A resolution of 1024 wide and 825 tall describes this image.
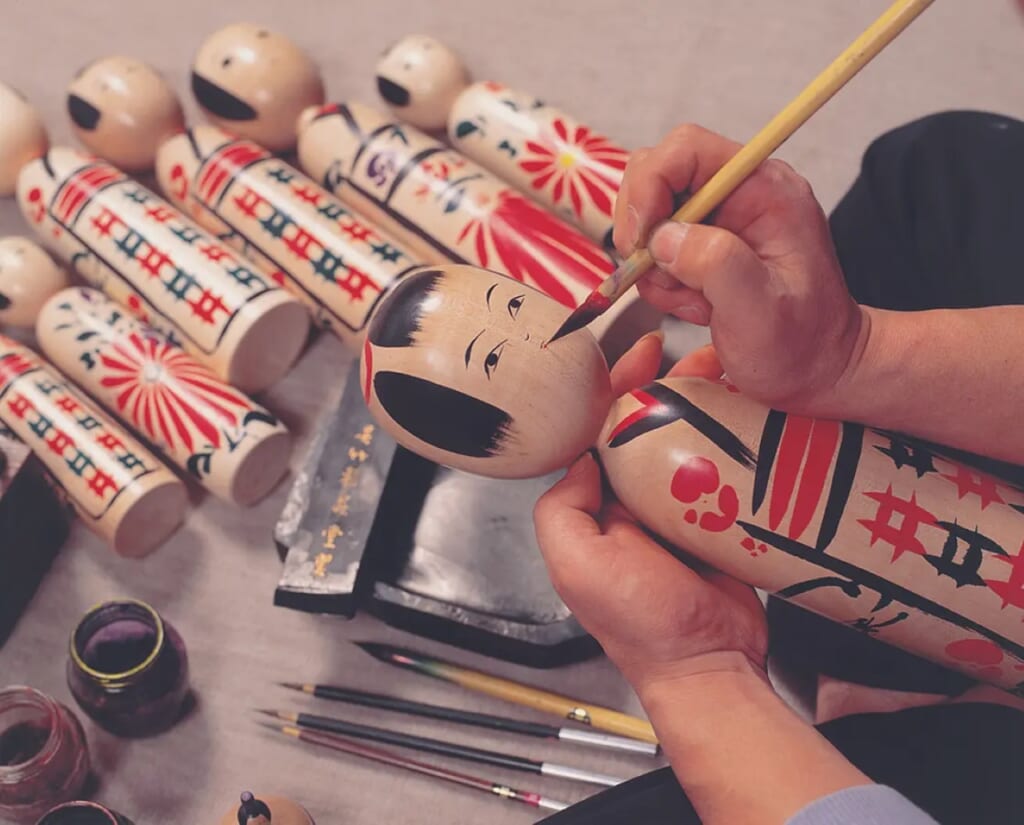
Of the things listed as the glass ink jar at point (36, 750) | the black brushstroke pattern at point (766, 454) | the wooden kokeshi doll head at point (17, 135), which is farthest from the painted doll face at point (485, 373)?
the wooden kokeshi doll head at point (17, 135)

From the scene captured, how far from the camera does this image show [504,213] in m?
1.03

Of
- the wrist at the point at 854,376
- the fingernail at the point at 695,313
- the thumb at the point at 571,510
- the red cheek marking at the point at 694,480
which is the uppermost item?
the wrist at the point at 854,376

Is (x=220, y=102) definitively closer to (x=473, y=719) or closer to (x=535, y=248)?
(x=535, y=248)

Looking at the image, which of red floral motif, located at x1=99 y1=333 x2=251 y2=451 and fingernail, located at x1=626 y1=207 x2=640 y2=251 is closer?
fingernail, located at x1=626 y1=207 x2=640 y2=251

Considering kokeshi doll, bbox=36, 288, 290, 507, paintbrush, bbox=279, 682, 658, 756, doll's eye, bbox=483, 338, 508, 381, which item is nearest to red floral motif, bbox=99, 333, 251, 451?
kokeshi doll, bbox=36, 288, 290, 507

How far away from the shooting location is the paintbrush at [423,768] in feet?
2.77

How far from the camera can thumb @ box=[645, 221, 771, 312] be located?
581mm

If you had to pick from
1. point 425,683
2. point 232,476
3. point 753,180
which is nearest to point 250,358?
point 232,476

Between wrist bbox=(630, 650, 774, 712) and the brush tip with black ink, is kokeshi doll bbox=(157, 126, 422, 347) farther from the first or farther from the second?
wrist bbox=(630, 650, 774, 712)

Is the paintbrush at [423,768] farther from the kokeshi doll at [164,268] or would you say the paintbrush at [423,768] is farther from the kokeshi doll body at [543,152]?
the kokeshi doll body at [543,152]

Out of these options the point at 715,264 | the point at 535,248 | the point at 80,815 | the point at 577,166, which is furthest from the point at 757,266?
the point at 80,815

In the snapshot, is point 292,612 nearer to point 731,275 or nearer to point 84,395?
point 84,395

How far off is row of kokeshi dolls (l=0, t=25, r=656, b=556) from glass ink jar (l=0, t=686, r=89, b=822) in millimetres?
185

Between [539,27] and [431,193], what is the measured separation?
464 mm
